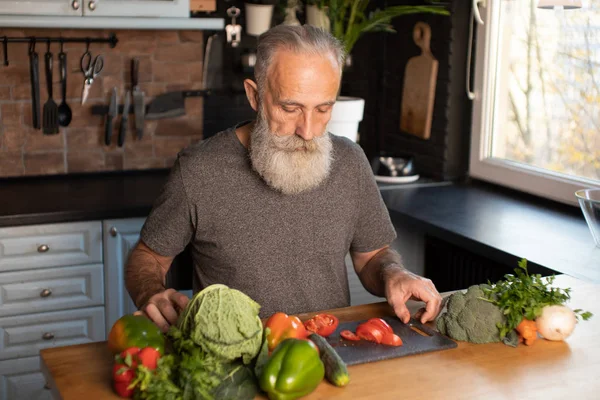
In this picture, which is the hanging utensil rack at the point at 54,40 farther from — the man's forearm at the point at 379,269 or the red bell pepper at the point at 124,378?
the red bell pepper at the point at 124,378

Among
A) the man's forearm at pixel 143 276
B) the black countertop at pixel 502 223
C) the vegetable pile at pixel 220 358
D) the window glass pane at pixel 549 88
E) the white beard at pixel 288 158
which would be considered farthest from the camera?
the window glass pane at pixel 549 88

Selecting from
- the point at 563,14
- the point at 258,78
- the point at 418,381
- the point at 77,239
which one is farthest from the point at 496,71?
the point at 418,381

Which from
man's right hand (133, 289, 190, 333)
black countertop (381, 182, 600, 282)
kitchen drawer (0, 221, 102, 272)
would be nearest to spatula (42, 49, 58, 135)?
kitchen drawer (0, 221, 102, 272)

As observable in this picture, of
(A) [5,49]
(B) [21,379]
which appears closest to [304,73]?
(B) [21,379]

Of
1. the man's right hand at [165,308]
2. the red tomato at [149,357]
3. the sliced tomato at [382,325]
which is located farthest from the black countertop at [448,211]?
the red tomato at [149,357]

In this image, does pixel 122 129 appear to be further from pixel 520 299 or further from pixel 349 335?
pixel 520 299

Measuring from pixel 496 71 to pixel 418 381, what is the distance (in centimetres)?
212

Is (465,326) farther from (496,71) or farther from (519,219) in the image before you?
(496,71)

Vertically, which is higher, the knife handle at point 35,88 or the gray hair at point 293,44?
the gray hair at point 293,44

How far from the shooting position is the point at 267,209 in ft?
6.77

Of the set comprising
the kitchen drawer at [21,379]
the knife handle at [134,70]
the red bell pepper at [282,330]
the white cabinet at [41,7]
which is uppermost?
the white cabinet at [41,7]

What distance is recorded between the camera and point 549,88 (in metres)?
2.98

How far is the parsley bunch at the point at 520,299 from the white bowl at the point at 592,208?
2.33ft

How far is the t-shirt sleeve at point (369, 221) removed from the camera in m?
2.17
